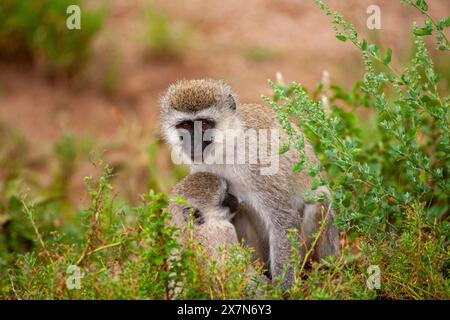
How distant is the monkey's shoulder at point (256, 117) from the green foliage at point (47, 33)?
481 cm

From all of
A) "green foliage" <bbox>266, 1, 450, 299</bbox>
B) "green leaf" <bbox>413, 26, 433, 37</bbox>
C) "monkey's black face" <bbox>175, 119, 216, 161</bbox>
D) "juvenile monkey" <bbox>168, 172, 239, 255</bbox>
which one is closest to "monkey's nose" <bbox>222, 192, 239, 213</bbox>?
A: "juvenile monkey" <bbox>168, 172, 239, 255</bbox>

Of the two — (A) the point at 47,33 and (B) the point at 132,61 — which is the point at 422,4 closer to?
(A) the point at 47,33

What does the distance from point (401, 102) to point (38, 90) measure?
21.6 feet

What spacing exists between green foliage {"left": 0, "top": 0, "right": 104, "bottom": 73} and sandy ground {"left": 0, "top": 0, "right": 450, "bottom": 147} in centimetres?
26

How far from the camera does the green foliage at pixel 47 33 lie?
29.6 feet

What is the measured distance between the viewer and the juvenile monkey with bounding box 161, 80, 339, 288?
14.4ft

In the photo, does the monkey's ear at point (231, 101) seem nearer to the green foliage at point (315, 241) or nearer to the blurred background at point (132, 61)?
the green foliage at point (315, 241)

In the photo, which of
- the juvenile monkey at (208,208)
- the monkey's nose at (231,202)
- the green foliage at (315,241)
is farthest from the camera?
the monkey's nose at (231,202)

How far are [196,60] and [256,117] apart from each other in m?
5.63

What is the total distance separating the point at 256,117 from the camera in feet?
15.7

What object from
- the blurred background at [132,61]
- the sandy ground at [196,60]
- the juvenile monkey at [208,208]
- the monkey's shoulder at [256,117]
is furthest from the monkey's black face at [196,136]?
the sandy ground at [196,60]

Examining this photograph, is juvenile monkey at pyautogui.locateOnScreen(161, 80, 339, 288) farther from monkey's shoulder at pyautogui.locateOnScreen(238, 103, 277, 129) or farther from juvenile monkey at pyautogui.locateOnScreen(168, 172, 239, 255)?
juvenile monkey at pyautogui.locateOnScreen(168, 172, 239, 255)

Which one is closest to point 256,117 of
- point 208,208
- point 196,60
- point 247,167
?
point 247,167
